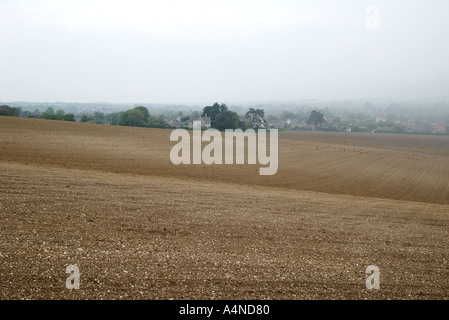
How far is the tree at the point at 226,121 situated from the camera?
90.8 meters

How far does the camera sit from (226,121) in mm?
91062

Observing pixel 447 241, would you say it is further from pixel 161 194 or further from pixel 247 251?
pixel 161 194

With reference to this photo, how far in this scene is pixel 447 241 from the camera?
1290 centimetres

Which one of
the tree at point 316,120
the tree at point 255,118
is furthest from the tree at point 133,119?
the tree at point 316,120

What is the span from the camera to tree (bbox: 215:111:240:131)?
3573 inches

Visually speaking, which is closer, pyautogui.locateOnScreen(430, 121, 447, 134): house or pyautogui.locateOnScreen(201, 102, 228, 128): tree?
pyautogui.locateOnScreen(201, 102, 228, 128): tree

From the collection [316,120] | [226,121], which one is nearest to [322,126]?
[316,120]

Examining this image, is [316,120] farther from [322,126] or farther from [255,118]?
[255,118]

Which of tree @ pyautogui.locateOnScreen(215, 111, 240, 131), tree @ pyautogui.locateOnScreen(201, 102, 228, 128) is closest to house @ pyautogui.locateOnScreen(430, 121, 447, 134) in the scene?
tree @ pyautogui.locateOnScreen(201, 102, 228, 128)

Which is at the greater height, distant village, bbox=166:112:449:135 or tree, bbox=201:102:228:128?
tree, bbox=201:102:228:128

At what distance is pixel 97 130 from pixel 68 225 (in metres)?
44.7

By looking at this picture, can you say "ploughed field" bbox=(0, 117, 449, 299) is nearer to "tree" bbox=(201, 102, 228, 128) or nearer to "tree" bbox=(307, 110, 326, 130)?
"tree" bbox=(201, 102, 228, 128)

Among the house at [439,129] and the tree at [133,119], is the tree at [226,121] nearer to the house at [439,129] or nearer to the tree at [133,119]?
the tree at [133,119]
